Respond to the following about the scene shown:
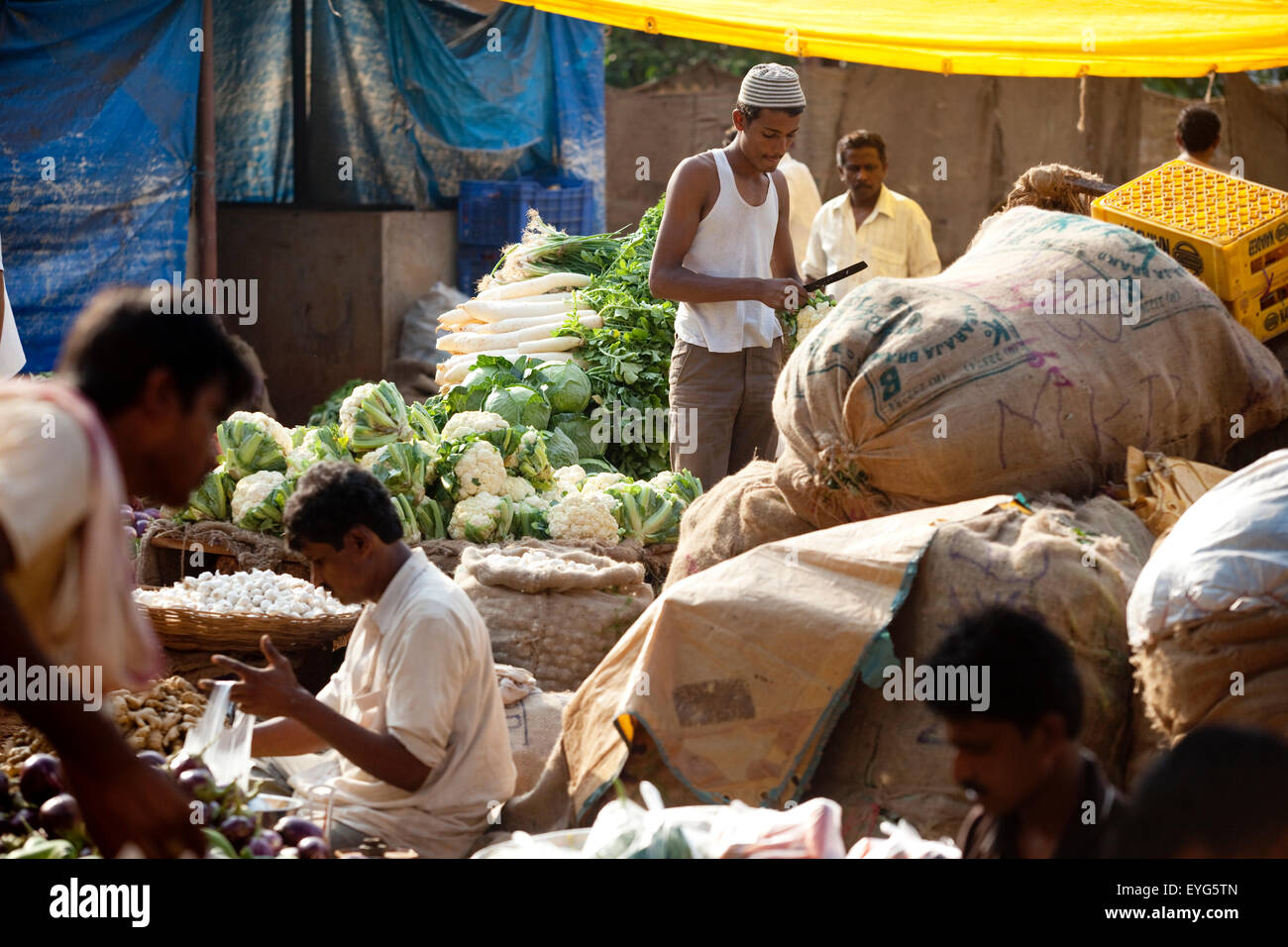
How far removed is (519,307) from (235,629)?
316cm

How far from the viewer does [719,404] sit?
5066 mm

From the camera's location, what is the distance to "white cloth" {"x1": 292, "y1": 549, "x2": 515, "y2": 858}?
3.03 meters

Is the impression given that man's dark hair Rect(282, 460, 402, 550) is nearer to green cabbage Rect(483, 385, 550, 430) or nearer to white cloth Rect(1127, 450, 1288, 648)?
white cloth Rect(1127, 450, 1288, 648)

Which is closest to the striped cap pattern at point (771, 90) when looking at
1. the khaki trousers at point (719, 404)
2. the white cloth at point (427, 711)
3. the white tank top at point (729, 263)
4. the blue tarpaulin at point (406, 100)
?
the white tank top at point (729, 263)

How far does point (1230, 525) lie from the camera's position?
282cm

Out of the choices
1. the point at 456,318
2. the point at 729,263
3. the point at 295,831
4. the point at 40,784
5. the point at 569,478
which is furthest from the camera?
the point at 456,318

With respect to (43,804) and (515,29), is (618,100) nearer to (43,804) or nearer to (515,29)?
(515,29)

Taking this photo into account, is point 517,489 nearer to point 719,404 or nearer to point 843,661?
point 719,404

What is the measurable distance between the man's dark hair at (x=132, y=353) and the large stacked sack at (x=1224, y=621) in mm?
1868

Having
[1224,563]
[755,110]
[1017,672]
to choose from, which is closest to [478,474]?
→ [755,110]

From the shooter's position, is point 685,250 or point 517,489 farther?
point 517,489

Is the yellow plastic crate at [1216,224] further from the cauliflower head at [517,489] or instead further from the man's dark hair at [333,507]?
the man's dark hair at [333,507]

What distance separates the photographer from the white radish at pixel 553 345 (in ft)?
22.5
